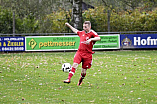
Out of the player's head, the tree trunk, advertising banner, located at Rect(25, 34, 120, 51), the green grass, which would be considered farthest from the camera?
the tree trunk

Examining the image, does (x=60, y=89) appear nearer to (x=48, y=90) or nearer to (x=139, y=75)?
(x=48, y=90)

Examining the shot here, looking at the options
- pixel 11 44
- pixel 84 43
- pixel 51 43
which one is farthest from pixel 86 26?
pixel 11 44

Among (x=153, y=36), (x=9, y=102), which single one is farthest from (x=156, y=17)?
(x=9, y=102)

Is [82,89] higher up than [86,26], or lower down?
lower down

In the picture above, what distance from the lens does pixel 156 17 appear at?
98.5 ft

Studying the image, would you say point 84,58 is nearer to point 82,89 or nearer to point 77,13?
point 82,89

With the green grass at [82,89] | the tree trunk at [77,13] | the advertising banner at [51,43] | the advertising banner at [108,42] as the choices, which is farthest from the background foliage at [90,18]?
the green grass at [82,89]

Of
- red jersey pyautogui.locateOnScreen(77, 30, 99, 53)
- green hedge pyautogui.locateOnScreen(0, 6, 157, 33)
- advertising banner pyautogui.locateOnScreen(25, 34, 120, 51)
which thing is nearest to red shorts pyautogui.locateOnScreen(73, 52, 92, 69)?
red jersey pyautogui.locateOnScreen(77, 30, 99, 53)

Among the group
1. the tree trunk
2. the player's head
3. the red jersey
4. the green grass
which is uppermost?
the tree trunk

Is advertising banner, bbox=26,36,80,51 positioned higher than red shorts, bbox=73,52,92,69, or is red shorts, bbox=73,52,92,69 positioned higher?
red shorts, bbox=73,52,92,69

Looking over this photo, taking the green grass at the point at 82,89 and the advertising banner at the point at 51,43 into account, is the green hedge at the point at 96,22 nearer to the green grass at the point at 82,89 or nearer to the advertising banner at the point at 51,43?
the advertising banner at the point at 51,43

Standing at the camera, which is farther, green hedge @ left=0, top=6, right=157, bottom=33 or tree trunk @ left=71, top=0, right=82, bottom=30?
green hedge @ left=0, top=6, right=157, bottom=33

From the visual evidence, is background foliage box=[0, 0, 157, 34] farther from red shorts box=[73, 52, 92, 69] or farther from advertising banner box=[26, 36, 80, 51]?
red shorts box=[73, 52, 92, 69]

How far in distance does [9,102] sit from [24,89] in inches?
71.1
